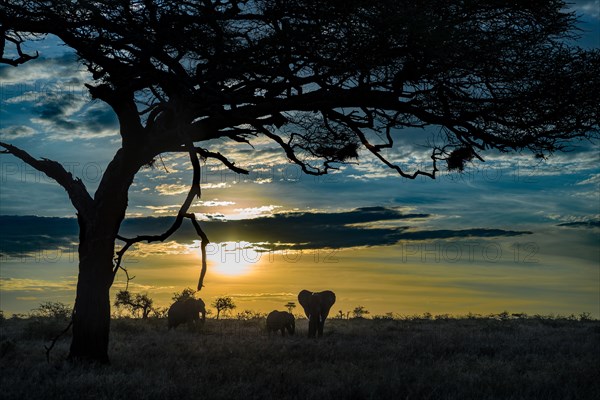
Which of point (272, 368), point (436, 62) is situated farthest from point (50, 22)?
point (272, 368)

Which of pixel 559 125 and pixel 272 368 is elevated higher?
pixel 559 125

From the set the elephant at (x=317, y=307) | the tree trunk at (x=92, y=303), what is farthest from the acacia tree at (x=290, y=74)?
the elephant at (x=317, y=307)

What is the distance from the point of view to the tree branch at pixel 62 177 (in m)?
13.0

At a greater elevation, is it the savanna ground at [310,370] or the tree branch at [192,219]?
the tree branch at [192,219]

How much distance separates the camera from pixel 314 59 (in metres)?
10.4

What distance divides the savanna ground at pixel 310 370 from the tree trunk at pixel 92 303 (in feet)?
1.56

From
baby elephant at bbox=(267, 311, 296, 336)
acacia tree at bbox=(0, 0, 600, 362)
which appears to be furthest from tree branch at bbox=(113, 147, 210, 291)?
baby elephant at bbox=(267, 311, 296, 336)

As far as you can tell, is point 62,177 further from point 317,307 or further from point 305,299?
point 305,299

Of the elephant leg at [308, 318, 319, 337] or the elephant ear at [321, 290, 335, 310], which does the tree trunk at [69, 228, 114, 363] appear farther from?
the elephant ear at [321, 290, 335, 310]

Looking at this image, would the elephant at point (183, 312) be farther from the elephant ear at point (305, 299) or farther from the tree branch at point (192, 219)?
the tree branch at point (192, 219)

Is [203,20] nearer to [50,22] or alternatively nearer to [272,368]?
[50,22]

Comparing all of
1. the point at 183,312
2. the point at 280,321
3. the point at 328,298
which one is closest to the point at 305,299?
the point at 328,298

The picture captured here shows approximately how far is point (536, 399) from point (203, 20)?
8.41 m

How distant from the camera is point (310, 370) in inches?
479
